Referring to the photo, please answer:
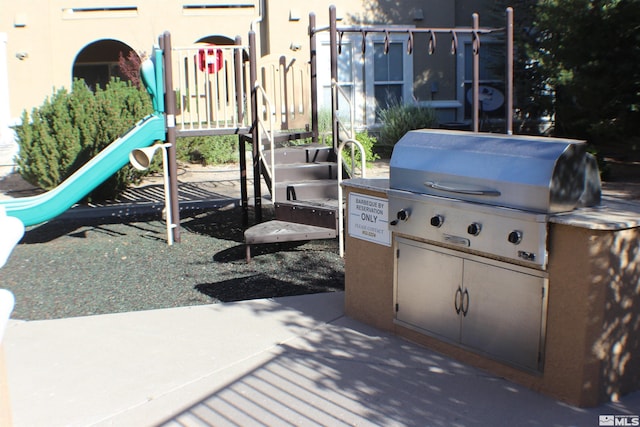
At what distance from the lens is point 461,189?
4.75m

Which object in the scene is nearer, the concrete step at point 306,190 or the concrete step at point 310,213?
the concrete step at point 310,213

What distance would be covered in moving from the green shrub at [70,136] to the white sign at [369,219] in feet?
23.2

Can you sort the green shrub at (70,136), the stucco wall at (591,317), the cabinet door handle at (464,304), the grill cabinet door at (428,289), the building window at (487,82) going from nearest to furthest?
1. the stucco wall at (591,317)
2. the cabinet door handle at (464,304)
3. the grill cabinet door at (428,289)
4. the green shrub at (70,136)
5. the building window at (487,82)

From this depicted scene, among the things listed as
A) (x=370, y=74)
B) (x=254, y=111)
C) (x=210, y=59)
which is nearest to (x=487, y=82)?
(x=370, y=74)

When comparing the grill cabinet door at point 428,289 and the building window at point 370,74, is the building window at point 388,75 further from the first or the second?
the grill cabinet door at point 428,289

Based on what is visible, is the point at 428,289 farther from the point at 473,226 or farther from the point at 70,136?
the point at 70,136

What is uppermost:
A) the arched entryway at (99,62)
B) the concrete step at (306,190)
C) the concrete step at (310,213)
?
the arched entryway at (99,62)

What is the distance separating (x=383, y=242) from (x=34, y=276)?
4244 mm

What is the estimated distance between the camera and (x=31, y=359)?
214 inches

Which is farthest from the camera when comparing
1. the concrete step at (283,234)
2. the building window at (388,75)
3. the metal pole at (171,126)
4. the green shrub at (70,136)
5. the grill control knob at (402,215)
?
the building window at (388,75)

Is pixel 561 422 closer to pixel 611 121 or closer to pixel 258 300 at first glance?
pixel 258 300

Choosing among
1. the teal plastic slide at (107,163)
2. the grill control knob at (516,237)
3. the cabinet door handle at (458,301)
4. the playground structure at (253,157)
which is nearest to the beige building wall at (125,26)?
the playground structure at (253,157)

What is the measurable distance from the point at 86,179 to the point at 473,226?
20.4 feet

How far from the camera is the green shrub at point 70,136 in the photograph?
39.1 feet
